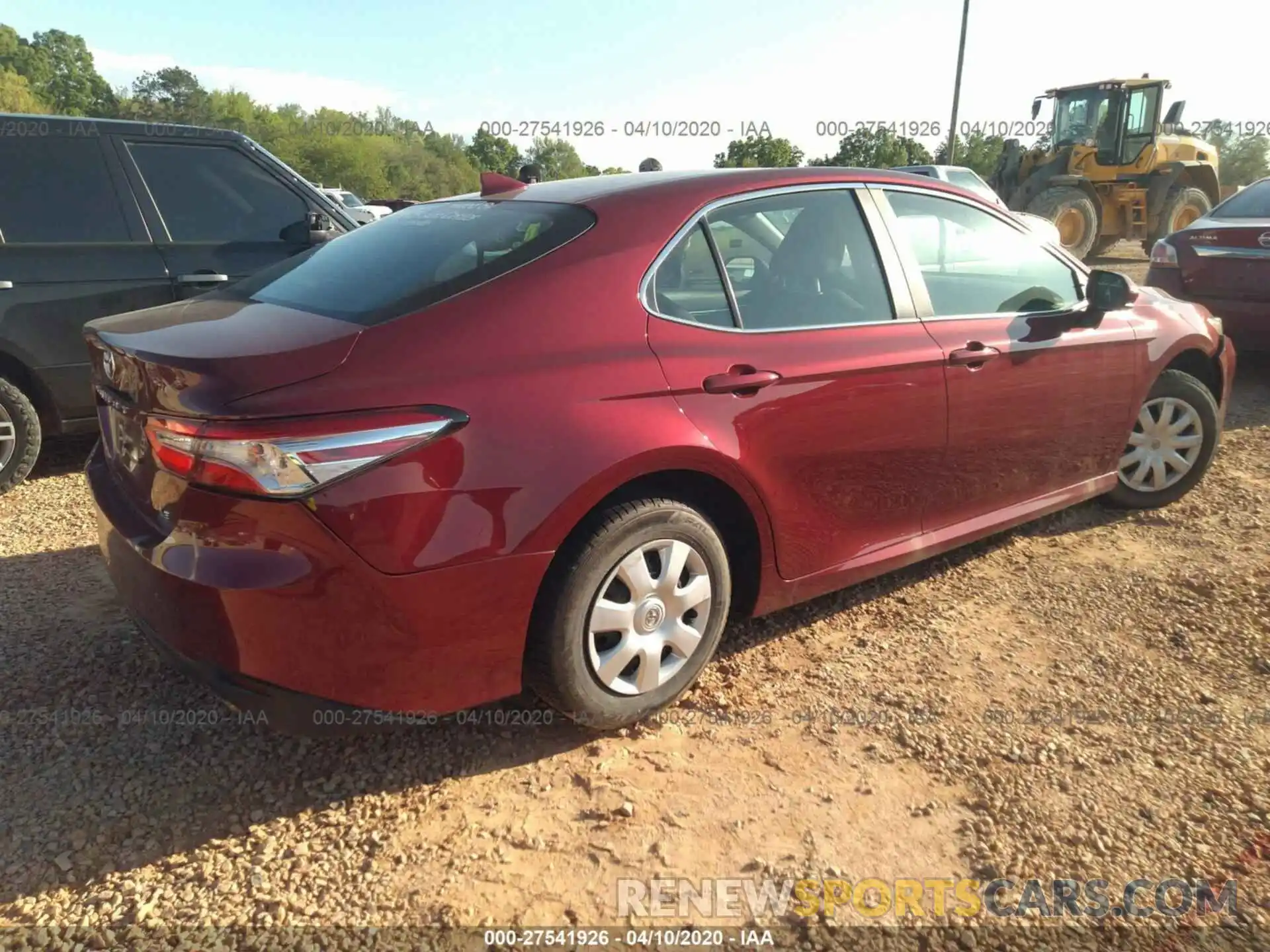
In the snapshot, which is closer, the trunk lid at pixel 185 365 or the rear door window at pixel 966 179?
the trunk lid at pixel 185 365

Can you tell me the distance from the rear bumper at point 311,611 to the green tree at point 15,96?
204 feet

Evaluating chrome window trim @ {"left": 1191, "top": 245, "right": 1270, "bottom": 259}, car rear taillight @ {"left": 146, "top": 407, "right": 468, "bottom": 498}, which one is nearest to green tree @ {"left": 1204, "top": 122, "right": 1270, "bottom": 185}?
chrome window trim @ {"left": 1191, "top": 245, "right": 1270, "bottom": 259}

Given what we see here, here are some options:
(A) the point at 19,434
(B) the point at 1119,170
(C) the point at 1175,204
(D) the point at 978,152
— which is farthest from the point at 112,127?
(D) the point at 978,152

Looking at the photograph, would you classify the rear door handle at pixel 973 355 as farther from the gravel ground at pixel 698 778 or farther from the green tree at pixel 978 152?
the green tree at pixel 978 152

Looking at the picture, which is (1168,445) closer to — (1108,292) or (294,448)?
(1108,292)

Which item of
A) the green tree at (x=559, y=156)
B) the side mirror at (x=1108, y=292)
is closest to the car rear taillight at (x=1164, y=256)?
the side mirror at (x=1108, y=292)

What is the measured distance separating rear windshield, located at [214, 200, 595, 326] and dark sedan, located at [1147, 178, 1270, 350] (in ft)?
19.0

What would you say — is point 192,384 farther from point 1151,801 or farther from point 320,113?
point 320,113

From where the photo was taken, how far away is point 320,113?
8256cm

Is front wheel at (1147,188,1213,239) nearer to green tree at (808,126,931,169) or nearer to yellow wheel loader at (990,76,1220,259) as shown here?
yellow wheel loader at (990,76,1220,259)

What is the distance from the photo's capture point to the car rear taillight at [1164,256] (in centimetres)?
670

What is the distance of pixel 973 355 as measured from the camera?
3072 mm

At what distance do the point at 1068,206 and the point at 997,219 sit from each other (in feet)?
41.8

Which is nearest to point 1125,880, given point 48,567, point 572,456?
point 572,456
